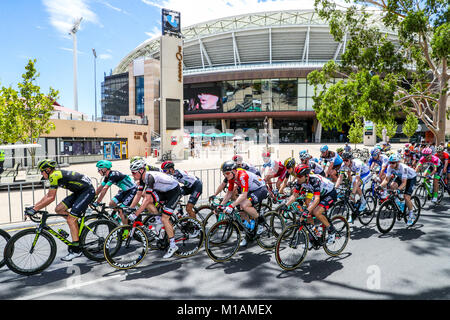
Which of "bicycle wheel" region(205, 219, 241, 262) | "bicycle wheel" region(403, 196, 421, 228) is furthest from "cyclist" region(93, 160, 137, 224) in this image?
"bicycle wheel" region(403, 196, 421, 228)

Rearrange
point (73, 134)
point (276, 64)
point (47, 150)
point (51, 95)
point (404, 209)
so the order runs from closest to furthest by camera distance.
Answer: point (404, 209)
point (51, 95)
point (47, 150)
point (73, 134)
point (276, 64)

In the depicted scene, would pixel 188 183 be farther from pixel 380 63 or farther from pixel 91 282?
pixel 380 63

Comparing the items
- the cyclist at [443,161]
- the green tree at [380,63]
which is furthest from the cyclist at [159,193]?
the green tree at [380,63]

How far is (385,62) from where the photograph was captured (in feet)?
54.6

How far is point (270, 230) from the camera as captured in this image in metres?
6.37

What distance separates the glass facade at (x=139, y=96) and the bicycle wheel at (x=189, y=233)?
62.3 metres

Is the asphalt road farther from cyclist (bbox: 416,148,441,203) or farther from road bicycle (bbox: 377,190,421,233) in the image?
cyclist (bbox: 416,148,441,203)

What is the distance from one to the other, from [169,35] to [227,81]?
3318cm

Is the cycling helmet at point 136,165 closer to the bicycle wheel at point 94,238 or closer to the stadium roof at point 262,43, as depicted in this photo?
the bicycle wheel at point 94,238

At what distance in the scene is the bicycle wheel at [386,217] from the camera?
273 inches

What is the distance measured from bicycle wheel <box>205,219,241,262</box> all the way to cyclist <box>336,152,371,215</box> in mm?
3219

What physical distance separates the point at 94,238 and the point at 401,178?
700cm
